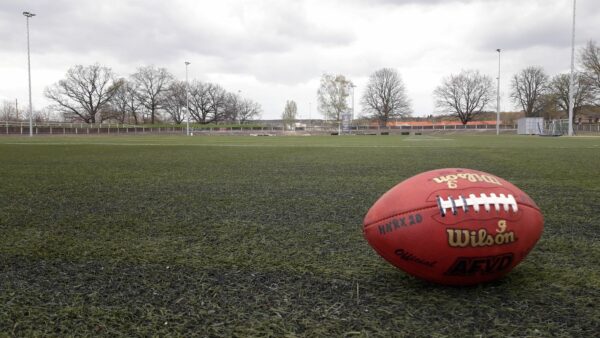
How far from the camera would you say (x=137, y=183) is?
19.5 feet

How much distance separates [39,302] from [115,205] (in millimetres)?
2477

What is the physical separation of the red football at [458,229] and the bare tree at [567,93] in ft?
198

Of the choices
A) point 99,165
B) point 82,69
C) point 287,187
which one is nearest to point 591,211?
point 287,187

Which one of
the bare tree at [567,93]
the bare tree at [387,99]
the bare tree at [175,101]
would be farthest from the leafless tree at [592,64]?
the bare tree at [175,101]

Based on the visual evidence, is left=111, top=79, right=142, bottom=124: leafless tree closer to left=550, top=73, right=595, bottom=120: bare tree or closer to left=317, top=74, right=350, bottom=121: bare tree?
left=317, top=74, right=350, bottom=121: bare tree

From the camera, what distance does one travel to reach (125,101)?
81438mm

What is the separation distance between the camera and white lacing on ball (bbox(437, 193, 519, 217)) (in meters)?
1.88

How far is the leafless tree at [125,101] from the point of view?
80.1 m

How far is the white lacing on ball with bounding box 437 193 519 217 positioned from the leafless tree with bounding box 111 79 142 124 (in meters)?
85.0

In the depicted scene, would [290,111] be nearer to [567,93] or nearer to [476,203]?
[567,93]

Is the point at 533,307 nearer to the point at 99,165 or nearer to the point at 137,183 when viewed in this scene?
the point at 137,183

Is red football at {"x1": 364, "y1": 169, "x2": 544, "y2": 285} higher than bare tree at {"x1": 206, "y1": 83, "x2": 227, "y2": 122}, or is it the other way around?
bare tree at {"x1": 206, "y1": 83, "x2": 227, "y2": 122}

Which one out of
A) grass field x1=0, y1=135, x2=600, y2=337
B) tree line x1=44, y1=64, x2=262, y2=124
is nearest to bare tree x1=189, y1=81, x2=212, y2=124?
tree line x1=44, y1=64, x2=262, y2=124

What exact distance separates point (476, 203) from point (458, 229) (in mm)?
146
